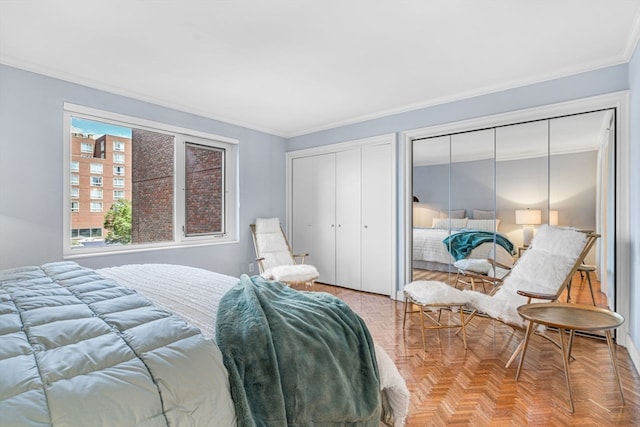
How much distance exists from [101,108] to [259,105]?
1.68 m

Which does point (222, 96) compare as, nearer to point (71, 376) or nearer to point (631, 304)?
point (71, 376)

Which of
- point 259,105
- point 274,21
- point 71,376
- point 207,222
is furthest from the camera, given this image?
point 207,222

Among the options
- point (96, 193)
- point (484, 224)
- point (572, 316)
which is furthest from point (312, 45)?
point (96, 193)

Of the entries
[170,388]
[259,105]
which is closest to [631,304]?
[170,388]

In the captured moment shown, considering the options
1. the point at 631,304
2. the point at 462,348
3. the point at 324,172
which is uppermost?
the point at 324,172

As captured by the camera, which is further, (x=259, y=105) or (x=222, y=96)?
(x=259, y=105)

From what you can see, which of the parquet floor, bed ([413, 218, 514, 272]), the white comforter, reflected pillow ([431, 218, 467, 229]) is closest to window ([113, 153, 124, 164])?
the white comforter

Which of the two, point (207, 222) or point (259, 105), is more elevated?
point (259, 105)

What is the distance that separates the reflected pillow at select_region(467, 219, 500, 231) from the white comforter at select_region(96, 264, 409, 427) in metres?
2.58

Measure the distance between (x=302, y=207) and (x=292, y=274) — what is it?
1667 millimetres

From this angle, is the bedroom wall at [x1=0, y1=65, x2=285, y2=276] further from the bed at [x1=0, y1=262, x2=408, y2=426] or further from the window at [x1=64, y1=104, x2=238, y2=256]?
the bed at [x1=0, y1=262, x2=408, y2=426]

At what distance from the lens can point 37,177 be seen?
9.95 ft

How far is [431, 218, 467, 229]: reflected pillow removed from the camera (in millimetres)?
3822

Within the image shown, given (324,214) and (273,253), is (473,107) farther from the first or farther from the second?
(273,253)
